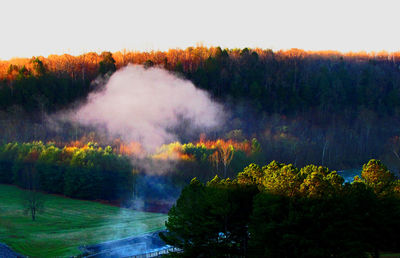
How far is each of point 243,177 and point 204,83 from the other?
220 ft

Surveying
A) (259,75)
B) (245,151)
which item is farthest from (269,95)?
(245,151)

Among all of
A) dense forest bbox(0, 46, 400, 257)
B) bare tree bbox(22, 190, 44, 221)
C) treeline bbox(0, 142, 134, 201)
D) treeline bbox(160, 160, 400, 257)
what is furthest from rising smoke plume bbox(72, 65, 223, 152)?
treeline bbox(160, 160, 400, 257)

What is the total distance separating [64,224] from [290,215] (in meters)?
27.2

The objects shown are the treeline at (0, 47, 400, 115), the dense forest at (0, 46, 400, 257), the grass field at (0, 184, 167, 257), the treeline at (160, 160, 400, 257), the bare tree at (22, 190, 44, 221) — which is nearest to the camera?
the treeline at (160, 160, 400, 257)

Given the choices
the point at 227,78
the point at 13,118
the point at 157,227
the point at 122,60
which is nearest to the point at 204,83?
the point at 227,78

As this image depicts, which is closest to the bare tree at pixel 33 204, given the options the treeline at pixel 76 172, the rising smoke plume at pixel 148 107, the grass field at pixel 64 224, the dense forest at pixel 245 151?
the grass field at pixel 64 224

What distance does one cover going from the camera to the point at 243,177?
27.2m

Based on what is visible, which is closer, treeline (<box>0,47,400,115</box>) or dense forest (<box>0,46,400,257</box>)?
dense forest (<box>0,46,400,257</box>)

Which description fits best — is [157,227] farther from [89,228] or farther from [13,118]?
[13,118]

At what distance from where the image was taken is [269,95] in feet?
317

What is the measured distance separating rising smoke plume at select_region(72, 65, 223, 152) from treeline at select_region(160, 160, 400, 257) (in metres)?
41.2

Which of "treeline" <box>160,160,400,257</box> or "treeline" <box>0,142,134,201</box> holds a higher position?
"treeline" <box>160,160,400,257</box>

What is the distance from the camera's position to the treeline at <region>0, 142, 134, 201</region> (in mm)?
54750

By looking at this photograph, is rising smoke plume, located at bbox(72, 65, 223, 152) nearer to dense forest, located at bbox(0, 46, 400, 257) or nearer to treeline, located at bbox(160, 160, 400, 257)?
dense forest, located at bbox(0, 46, 400, 257)
